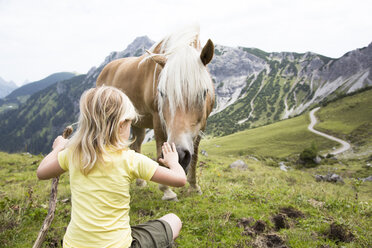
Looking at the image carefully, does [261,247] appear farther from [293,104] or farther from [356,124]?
[293,104]

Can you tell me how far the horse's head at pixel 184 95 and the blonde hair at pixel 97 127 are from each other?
1.14m

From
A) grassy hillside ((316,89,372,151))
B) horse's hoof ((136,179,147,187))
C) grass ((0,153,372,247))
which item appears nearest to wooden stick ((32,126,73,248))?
grass ((0,153,372,247))

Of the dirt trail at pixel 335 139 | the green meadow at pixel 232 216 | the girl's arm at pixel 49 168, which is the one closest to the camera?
the girl's arm at pixel 49 168

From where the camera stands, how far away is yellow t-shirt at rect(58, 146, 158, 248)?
202 centimetres

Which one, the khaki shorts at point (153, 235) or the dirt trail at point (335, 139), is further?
the dirt trail at point (335, 139)

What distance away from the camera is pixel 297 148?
5659cm

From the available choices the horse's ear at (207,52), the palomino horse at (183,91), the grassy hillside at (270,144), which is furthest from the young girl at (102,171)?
the grassy hillside at (270,144)

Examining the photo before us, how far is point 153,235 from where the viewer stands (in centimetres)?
246

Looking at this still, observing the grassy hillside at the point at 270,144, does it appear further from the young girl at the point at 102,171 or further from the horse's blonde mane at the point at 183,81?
the young girl at the point at 102,171

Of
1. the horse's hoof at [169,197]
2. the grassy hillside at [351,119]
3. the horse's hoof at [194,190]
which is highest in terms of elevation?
the horse's hoof at [169,197]

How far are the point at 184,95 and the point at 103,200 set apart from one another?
6.46 feet

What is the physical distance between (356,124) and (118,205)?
86828 mm

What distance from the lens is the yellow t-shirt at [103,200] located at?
6.64 ft

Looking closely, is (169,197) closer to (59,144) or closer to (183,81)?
(183,81)
